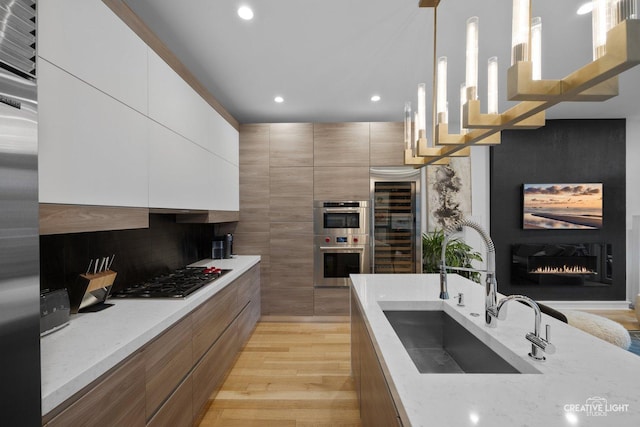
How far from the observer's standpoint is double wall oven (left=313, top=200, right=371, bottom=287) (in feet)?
A: 12.2

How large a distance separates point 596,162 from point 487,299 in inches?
184

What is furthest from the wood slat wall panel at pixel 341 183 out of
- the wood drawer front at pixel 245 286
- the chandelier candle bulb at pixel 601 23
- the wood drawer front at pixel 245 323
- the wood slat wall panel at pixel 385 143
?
the chandelier candle bulb at pixel 601 23

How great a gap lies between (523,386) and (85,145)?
178cm

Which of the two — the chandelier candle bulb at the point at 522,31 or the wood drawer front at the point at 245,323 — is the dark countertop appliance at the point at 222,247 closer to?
the wood drawer front at the point at 245,323

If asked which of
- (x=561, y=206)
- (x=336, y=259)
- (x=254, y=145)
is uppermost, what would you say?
(x=254, y=145)

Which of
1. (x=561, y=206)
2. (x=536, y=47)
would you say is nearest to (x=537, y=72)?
(x=536, y=47)

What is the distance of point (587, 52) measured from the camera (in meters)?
2.43

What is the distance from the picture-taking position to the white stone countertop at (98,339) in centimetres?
94

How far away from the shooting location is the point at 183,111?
2176mm

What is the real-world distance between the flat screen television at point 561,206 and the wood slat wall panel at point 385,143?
85.1 inches

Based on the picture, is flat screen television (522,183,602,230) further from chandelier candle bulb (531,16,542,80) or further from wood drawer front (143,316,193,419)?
wood drawer front (143,316,193,419)

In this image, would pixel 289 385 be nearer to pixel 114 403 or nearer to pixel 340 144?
pixel 114 403

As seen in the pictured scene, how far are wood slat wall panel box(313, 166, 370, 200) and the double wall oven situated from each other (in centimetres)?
9

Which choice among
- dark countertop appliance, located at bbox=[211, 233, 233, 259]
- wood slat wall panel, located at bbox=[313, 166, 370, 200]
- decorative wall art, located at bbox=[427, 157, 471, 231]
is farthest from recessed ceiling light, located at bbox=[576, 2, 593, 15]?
dark countertop appliance, located at bbox=[211, 233, 233, 259]
